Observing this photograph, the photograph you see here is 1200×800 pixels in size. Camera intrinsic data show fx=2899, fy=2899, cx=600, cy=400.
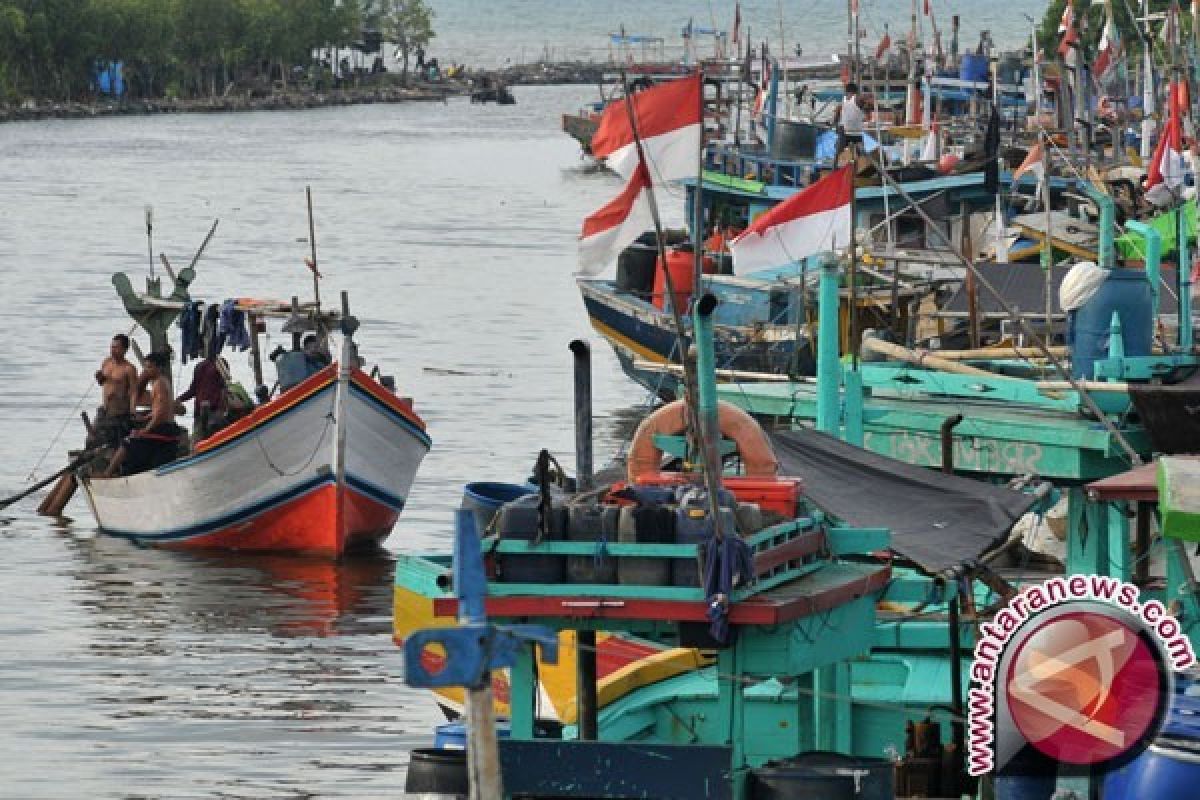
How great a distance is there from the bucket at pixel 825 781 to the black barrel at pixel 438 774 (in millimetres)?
1354

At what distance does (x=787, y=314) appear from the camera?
3434 centimetres

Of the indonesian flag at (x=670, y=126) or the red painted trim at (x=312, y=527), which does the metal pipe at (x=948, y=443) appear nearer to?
the indonesian flag at (x=670, y=126)

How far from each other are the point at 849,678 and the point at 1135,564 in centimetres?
275

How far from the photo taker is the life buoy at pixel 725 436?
1495cm

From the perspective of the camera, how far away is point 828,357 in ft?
62.5

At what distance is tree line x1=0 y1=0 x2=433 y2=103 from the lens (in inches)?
6078

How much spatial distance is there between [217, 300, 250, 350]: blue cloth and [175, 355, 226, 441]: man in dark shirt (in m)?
0.44

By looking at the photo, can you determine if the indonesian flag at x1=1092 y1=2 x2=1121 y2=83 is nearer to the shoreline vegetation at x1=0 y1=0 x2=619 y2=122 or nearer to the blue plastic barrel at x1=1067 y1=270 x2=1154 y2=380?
the blue plastic barrel at x1=1067 y1=270 x2=1154 y2=380

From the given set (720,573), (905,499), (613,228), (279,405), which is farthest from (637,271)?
(720,573)

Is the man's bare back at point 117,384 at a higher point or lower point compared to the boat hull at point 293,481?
higher

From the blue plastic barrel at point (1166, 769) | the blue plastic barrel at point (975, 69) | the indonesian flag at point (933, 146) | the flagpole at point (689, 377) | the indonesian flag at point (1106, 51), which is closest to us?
the blue plastic barrel at point (1166, 769)

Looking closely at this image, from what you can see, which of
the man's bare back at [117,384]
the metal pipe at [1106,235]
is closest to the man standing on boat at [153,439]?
the man's bare back at [117,384]

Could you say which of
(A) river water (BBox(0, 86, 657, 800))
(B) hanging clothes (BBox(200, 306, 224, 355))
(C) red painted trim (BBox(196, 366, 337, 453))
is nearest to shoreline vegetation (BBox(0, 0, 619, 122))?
(A) river water (BBox(0, 86, 657, 800))

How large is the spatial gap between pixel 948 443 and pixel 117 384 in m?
10.2
